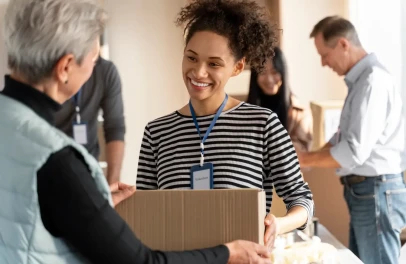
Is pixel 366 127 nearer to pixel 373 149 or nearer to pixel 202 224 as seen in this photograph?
pixel 373 149

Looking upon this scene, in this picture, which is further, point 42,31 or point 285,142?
point 285,142

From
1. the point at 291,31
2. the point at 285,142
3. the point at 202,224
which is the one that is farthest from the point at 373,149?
the point at 202,224

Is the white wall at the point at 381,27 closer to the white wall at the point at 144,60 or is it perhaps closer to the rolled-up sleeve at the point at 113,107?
the white wall at the point at 144,60

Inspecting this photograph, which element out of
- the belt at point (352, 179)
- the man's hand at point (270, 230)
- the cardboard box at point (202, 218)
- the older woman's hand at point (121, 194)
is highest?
the older woman's hand at point (121, 194)

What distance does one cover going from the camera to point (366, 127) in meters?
2.67

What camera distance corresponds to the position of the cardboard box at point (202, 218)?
1.22 m

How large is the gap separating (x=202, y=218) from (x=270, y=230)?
189mm

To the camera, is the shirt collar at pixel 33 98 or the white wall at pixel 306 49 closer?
the shirt collar at pixel 33 98

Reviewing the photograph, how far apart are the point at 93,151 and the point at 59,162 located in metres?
2.29

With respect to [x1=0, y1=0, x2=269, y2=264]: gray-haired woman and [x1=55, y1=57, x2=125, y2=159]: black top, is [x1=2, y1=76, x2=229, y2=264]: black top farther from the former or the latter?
[x1=55, y1=57, x2=125, y2=159]: black top

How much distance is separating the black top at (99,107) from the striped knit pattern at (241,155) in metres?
1.70

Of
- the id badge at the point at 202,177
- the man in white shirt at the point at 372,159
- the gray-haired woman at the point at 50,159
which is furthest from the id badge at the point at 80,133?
the gray-haired woman at the point at 50,159

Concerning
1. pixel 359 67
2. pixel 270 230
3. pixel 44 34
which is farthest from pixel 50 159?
pixel 359 67

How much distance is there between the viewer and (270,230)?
1.35 meters
